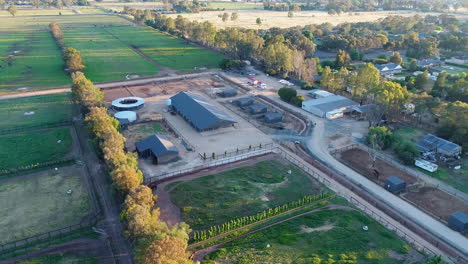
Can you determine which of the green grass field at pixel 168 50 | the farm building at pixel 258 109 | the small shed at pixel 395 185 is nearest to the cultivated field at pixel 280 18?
the green grass field at pixel 168 50

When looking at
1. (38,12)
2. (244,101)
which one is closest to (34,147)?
(244,101)

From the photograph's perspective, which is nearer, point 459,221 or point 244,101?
point 459,221

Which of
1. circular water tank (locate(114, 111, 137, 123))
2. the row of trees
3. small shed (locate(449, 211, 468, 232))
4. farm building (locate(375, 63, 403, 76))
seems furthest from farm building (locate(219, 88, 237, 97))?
small shed (locate(449, 211, 468, 232))

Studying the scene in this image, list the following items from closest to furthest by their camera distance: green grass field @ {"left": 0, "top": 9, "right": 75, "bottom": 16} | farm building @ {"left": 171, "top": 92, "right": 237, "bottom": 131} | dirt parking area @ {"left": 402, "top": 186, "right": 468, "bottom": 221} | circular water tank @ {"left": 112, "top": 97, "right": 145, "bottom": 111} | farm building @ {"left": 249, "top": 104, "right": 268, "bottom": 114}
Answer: dirt parking area @ {"left": 402, "top": 186, "right": 468, "bottom": 221} < farm building @ {"left": 171, "top": 92, "right": 237, "bottom": 131} < circular water tank @ {"left": 112, "top": 97, "right": 145, "bottom": 111} < farm building @ {"left": 249, "top": 104, "right": 268, "bottom": 114} < green grass field @ {"left": 0, "top": 9, "right": 75, "bottom": 16}

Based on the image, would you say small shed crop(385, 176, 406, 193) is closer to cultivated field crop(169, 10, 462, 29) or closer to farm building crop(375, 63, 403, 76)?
farm building crop(375, 63, 403, 76)

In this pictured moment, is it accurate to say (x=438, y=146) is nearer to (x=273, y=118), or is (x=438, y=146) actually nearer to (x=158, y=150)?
(x=273, y=118)

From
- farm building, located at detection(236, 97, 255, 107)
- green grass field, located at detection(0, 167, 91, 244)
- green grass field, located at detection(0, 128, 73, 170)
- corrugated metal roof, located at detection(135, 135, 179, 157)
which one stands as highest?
farm building, located at detection(236, 97, 255, 107)

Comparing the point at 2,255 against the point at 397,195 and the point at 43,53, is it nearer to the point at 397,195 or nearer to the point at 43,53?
the point at 397,195
